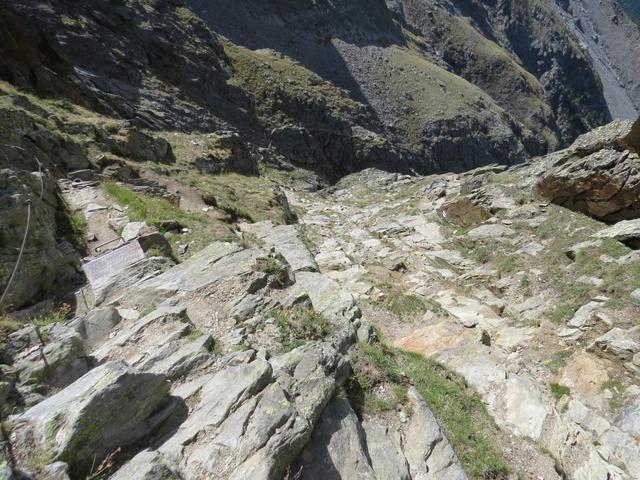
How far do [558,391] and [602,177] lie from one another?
40.3ft

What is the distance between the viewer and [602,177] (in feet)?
51.7

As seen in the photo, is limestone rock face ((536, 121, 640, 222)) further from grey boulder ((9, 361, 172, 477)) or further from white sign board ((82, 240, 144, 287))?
grey boulder ((9, 361, 172, 477))

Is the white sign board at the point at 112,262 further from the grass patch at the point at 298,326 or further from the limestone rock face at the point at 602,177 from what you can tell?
the limestone rock face at the point at 602,177

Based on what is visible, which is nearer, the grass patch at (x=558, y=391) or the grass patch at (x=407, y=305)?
the grass patch at (x=558, y=391)

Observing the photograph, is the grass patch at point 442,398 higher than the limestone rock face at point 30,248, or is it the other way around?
the limestone rock face at point 30,248

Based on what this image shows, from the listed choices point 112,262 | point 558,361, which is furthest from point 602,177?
point 112,262

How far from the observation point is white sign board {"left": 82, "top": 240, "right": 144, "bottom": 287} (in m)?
7.95

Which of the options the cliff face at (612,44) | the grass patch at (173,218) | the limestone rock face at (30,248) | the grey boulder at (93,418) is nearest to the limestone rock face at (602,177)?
the grass patch at (173,218)

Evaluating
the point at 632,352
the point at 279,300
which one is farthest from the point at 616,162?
the point at 279,300

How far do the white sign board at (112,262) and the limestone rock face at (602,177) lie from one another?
58.4 ft

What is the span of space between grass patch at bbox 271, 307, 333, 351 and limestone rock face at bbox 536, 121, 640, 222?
1490cm

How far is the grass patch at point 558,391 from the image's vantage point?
7.51 metres

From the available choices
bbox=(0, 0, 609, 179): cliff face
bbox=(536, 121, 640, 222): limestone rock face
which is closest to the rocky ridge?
bbox=(536, 121, 640, 222): limestone rock face

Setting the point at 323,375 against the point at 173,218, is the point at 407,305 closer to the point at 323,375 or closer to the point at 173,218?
the point at 323,375
